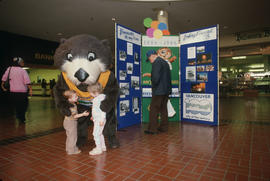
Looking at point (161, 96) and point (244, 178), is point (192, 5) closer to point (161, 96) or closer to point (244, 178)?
point (161, 96)

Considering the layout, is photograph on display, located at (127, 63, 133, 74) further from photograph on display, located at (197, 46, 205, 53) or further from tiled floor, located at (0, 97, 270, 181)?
photograph on display, located at (197, 46, 205, 53)

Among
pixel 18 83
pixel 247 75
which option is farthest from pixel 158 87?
pixel 247 75

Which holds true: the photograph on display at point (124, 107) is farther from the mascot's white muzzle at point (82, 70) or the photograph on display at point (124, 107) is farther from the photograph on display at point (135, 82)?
the mascot's white muzzle at point (82, 70)

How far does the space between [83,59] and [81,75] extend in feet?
0.71

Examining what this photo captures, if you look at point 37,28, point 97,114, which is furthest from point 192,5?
point 37,28

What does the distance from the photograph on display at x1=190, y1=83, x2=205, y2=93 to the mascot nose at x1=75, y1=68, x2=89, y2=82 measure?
320cm

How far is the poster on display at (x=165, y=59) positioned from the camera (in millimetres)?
4742

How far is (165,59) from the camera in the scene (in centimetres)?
477

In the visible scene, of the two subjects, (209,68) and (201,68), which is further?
(201,68)

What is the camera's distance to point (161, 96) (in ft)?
12.6

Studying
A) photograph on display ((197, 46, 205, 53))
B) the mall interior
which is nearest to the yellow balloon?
photograph on display ((197, 46, 205, 53))

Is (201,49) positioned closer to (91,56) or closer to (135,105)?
(135,105)

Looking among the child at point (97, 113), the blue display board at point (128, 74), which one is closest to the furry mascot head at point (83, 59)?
the child at point (97, 113)

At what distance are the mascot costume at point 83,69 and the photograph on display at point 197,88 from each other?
2608 millimetres
